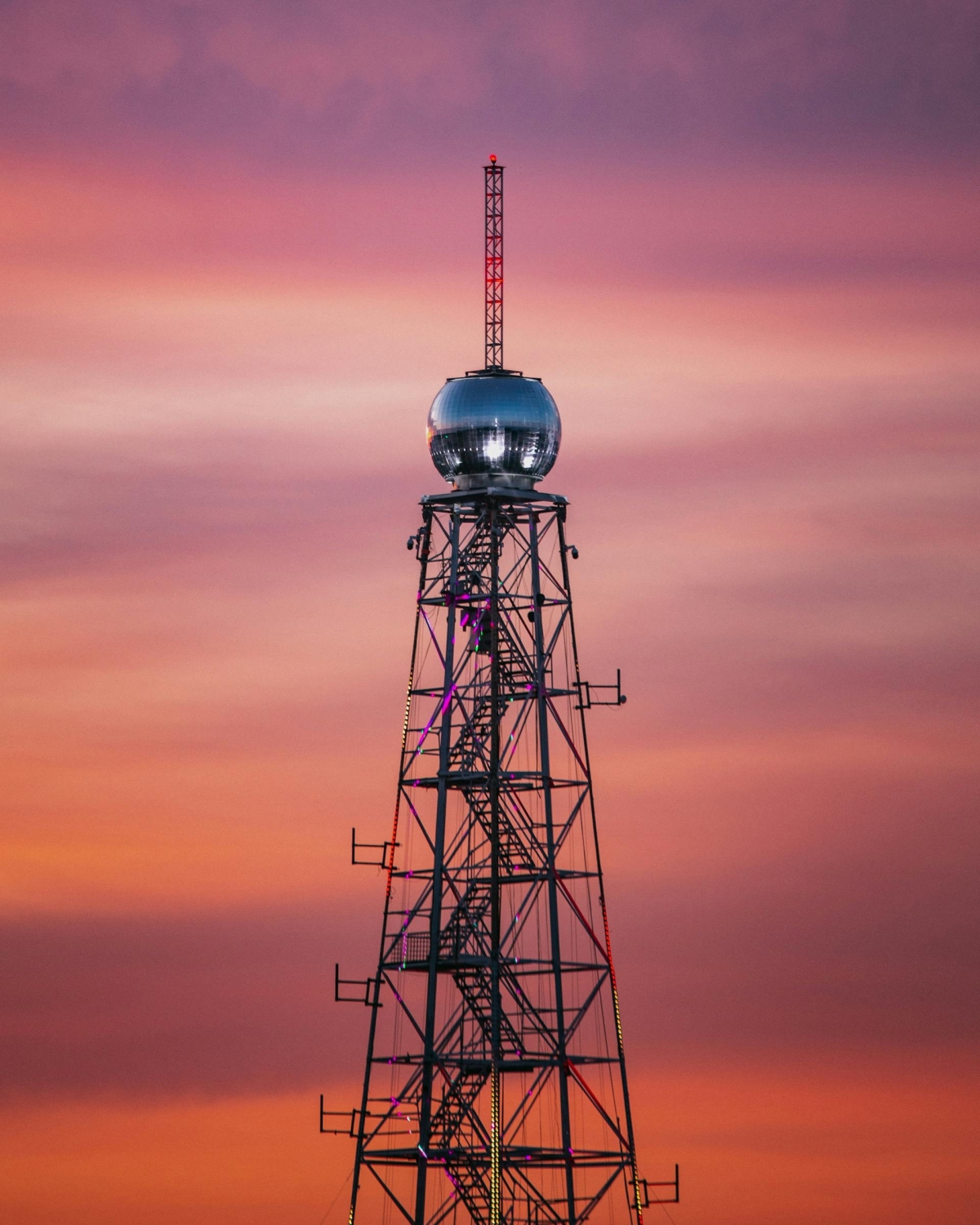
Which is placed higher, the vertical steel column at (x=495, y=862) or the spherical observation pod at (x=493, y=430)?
the spherical observation pod at (x=493, y=430)

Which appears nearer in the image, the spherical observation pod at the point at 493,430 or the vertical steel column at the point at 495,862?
the vertical steel column at the point at 495,862

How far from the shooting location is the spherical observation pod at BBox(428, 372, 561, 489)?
160m

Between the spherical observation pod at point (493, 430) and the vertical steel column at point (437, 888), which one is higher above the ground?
the spherical observation pod at point (493, 430)

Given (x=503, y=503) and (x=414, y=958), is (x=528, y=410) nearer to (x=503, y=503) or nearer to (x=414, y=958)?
(x=503, y=503)

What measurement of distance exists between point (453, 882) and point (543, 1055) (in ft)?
24.4

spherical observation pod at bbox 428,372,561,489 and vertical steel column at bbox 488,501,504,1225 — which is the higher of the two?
spherical observation pod at bbox 428,372,561,489

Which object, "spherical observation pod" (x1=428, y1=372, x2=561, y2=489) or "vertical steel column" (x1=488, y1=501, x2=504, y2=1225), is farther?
"spherical observation pod" (x1=428, y1=372, x2=561, y2=489)

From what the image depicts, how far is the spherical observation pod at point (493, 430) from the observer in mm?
159875

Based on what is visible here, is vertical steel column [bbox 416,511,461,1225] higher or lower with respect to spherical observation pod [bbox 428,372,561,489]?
lower

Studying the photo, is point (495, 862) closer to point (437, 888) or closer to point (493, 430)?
point (437, 888)

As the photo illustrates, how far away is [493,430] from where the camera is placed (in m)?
160

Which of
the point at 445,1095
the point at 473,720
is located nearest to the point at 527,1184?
the point at 445,1095

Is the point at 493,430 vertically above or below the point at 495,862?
above

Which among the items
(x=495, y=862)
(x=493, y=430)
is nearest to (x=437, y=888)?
(x=495, y=862)
